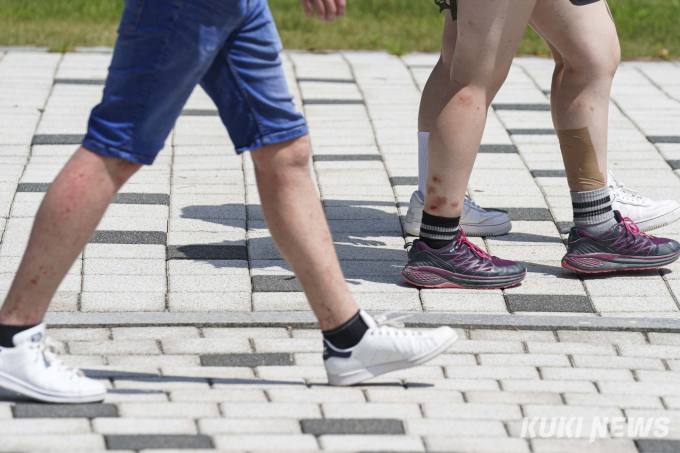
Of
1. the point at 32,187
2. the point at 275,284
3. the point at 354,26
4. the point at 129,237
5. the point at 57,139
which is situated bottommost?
the point at 354,26

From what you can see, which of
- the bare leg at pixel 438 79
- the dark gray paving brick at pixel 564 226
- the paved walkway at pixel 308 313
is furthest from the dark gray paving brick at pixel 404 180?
the bare leg at pixel 438 79

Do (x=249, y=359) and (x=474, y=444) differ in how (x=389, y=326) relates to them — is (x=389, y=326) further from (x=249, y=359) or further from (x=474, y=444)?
(x=474, y=444)

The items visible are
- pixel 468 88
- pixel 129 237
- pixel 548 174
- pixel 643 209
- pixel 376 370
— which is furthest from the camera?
pixel 548 174

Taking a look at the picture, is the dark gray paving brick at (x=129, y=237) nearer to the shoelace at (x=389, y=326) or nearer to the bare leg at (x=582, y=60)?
the shoelace at (x=389, y=326)

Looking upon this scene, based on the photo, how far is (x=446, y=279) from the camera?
4824 millimetres

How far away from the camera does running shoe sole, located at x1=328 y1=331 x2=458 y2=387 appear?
3.85 meters

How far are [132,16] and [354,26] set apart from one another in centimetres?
647

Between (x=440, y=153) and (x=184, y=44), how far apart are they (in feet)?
4.67

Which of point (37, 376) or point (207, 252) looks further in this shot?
point (207, 252)

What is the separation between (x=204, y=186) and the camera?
614cm

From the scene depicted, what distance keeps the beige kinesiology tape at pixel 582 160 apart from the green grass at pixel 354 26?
165 inches

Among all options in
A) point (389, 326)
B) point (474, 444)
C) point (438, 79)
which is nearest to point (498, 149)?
point (438, 79)

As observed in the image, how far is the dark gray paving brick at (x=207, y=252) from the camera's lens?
203 inches

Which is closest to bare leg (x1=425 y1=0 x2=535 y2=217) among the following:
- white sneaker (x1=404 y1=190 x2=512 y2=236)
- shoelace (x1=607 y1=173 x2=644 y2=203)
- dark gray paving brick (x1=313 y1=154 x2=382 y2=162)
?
white sneaker (x1=404 y1=190 x2=512 y2=236)
